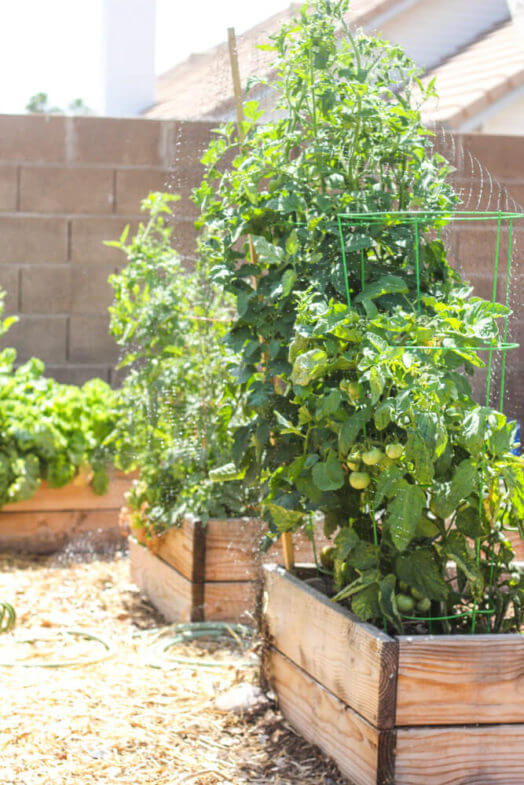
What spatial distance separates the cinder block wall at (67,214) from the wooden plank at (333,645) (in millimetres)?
2231

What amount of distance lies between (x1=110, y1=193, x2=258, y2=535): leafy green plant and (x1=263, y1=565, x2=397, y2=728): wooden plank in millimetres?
583

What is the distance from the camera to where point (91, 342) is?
4.32 meters

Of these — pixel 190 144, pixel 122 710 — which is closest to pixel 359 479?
pixel 122 710

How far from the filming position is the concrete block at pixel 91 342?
430cm

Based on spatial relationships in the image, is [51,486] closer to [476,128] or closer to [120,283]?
[120,283]

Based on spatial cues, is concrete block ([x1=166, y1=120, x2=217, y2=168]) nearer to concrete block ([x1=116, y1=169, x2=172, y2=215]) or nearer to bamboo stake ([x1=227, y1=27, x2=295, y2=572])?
bamboo stake ([x1=227, y1=27, x2=295, y2=572])

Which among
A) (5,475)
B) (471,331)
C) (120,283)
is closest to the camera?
(471,331)

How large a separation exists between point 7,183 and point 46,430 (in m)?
1.23

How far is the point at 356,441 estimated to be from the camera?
1893 mm

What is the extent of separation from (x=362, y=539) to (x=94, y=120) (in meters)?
2.83

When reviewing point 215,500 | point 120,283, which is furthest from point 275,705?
point 120,283

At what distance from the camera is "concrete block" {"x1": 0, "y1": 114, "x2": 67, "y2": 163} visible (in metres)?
4.21

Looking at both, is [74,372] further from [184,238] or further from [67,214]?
[184,238]

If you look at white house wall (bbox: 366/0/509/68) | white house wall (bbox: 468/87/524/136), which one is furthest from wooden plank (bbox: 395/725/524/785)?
white house wall (bbox: 366/0/509/68)
